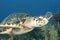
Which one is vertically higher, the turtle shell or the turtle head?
the turtle shell

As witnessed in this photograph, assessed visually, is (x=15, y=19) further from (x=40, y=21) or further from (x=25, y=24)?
(x=40, y=21)

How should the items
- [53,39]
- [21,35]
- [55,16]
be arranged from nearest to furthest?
1. [53,39]
2. [21,35]
3. [55,16]

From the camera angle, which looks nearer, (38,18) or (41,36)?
(38,18)

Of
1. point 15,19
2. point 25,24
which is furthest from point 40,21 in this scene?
point 15,19

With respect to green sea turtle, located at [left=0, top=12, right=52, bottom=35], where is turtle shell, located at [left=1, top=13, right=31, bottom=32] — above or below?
above

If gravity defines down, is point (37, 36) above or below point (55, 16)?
below

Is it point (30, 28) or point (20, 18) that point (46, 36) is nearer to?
point (30, 28)

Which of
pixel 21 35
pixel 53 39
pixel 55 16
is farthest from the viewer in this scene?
pixel 55 16

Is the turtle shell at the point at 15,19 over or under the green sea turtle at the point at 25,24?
over

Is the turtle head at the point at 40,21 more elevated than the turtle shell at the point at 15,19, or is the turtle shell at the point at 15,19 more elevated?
the turtle shell at the point at 15,19

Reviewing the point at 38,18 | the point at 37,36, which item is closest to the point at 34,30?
the point at 37,36

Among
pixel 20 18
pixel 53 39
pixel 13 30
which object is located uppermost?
pixel 20 18
